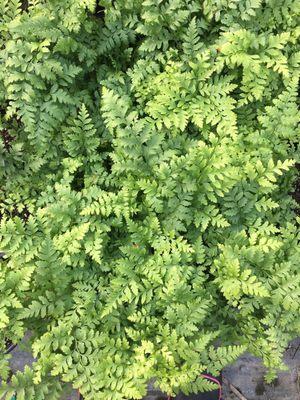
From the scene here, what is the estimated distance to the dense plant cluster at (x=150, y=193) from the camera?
158 inches

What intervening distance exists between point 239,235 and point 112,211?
4.33 ft

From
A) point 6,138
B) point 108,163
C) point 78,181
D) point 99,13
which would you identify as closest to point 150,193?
point 108,163

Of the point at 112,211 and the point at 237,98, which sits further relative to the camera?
the point at 237,98

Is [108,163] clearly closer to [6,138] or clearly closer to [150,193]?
[150,193]

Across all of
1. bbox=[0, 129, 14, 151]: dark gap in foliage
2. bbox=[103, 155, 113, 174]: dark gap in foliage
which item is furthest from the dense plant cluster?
bbox=[103, 155, 113, 174]: dark gap in foliage

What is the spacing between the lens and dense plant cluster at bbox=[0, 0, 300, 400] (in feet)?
13.2

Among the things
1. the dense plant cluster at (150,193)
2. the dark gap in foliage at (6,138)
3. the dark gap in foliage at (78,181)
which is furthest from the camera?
the dark gap in foliage at (6,138)

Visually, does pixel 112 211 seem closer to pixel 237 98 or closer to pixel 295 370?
pixel 237 98

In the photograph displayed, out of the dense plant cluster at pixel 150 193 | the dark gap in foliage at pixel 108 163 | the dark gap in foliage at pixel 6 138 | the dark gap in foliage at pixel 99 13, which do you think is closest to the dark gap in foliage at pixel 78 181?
the dense plant cluster at pixel 150 193

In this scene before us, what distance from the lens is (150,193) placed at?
4305mm

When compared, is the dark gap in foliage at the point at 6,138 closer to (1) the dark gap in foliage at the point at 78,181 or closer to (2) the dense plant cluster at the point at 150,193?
(2) the dense plant cluster at the point at 150,193

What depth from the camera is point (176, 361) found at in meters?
3.93

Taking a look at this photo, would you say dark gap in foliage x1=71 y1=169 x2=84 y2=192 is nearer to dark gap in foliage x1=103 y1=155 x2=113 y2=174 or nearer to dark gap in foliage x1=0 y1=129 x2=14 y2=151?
dark gap in foliage x1=103 y1=155 x2=113 y2=174

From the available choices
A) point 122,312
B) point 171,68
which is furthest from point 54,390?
point 171,68
